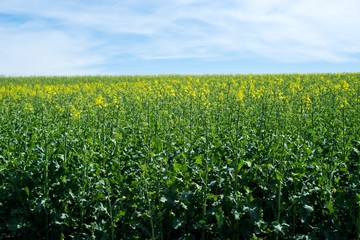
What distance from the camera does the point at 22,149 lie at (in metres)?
7.57

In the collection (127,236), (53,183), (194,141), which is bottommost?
(127,236)

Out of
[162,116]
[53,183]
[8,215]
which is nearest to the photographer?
[53,183]

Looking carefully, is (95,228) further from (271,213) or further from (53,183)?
(271,213)

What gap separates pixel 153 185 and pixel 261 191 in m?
1.60

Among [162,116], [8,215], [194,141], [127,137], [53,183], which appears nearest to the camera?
[53,183]

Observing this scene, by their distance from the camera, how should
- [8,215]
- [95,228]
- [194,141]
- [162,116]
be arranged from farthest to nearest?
1. [162,116]
2. [194,141]
3. [8,215]
4. [95,228]

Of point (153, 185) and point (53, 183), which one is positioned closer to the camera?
point (153, 185)

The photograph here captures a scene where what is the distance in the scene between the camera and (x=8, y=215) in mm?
6977

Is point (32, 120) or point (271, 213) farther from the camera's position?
point (32, 120)

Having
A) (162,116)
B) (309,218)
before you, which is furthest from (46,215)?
(162,116)

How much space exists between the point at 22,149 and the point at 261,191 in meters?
4.25

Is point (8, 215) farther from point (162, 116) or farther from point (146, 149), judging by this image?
point (162, 116)

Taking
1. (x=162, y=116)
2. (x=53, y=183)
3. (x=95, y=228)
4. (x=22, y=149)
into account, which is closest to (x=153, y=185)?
(x=95, y=228)

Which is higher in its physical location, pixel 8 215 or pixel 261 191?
pixel 261 191
